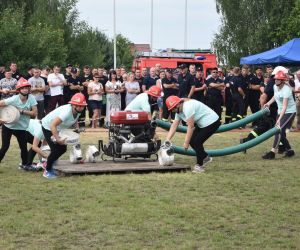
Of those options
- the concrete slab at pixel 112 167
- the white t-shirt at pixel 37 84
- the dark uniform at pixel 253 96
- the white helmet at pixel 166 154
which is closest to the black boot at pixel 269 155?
the concrete slab at pixel 112 167

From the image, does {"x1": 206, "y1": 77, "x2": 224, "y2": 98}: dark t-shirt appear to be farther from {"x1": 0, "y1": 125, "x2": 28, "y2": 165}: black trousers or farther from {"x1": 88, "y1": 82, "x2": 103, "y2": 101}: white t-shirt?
{"x1": 0, "y1": 125, "x2": 28, "y2": 165}: black trousers

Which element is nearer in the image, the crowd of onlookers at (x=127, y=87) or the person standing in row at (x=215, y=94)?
the crowd of onlookers at (x=127, y=87)

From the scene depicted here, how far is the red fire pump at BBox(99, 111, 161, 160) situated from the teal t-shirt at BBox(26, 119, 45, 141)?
52.8 inches

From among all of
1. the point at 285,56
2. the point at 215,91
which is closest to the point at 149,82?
the point at 215,91

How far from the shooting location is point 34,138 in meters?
11.8

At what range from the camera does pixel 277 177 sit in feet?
37.2

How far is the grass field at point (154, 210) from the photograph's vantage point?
7.13 meters

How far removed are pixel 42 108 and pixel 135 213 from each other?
38.9 ft

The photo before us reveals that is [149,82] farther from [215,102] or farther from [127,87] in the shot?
[215,102]

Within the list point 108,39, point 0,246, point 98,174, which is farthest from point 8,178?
point 108,39

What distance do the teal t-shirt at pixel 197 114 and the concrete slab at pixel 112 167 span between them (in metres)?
0.83

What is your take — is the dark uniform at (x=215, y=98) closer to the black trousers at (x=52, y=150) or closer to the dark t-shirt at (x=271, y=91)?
the dark t-shirt at (x=271, y=91)

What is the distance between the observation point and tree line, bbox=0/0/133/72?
Answer: 31891mm

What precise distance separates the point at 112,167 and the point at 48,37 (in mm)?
26719
